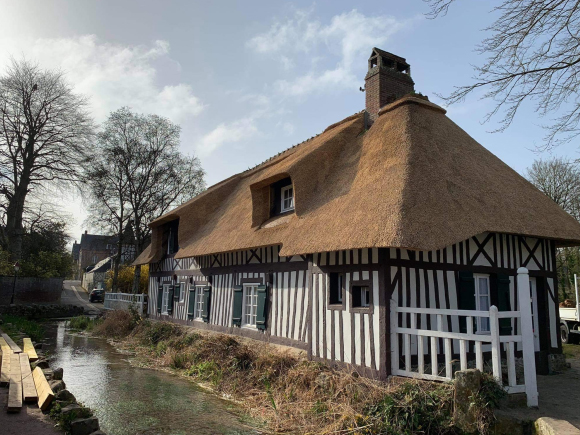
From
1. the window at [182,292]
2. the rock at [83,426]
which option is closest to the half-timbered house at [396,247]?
the window at [182,292]

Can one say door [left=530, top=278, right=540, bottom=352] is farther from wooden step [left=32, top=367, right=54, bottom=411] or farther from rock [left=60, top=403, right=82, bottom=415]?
wooden step [left=32, top=367, right=54, bottom=411]

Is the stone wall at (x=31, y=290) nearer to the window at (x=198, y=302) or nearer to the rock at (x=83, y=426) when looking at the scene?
the window at (x=198, y=302)

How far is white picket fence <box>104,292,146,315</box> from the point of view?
1754 cm

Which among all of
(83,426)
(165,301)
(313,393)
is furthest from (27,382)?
(165,301)

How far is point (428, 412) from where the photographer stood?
4859mm

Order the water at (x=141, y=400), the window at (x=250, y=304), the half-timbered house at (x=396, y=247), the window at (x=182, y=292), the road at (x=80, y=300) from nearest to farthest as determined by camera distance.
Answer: the water at (x=141, y=400), the half-timbered house at (x=396, y=247), the window at (x=250, y=304), the window at (x=182, y=292), the road at (x=80, y=300)

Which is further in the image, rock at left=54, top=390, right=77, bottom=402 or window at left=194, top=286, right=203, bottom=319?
window at left=194, top=286, right=203, bottom=319

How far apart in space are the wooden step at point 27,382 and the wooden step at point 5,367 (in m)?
0.21

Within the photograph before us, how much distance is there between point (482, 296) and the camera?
750cm

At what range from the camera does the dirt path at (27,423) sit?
15.5 feet

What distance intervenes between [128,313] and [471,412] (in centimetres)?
1465

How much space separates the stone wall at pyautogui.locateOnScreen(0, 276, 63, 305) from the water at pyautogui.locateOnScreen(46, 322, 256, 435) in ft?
47.7

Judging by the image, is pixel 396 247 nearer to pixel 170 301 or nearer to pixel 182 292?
pixel 182 292

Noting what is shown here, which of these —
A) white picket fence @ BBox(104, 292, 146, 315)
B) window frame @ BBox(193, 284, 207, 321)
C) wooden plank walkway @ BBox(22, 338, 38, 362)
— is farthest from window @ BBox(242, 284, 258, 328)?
white picket fence @ BBox(104, 292, 146, 315)
